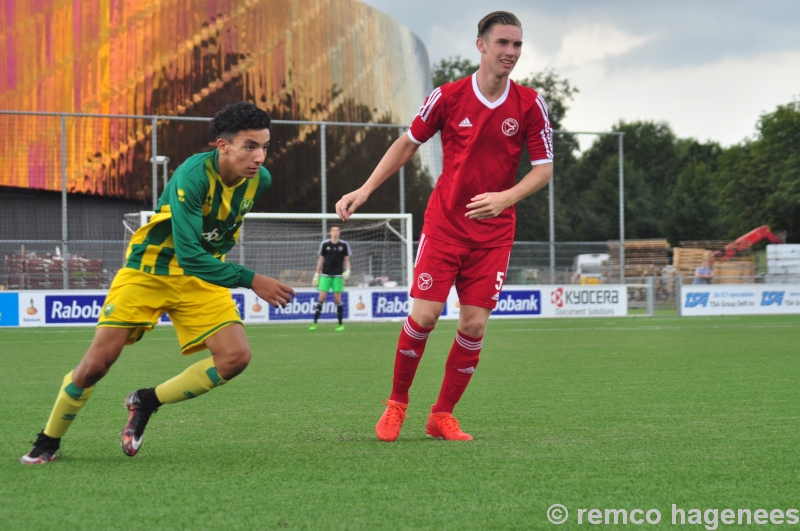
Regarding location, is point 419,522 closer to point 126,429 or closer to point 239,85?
point 126,429

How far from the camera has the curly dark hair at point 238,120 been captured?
169 inches

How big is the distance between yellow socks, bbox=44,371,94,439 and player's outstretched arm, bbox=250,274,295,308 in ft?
3.42

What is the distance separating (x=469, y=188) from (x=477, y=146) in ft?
0.77

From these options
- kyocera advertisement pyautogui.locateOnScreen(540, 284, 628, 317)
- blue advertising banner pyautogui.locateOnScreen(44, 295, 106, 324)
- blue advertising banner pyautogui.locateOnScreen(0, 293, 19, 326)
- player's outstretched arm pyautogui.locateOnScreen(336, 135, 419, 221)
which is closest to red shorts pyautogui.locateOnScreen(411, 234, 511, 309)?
player's outstretched arm pyautogui.locateOnScreen(336, 135, 419, 221)

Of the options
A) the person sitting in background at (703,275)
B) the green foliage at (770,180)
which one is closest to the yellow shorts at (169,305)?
the person sitting in background at (703,275)

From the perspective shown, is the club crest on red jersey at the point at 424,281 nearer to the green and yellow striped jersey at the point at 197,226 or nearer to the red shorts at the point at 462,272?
the red shorts at the point at 462,272

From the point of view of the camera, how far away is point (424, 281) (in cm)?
511

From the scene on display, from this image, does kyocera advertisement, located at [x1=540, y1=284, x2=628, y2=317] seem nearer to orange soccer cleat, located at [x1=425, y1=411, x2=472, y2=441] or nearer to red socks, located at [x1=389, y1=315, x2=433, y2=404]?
red socks, located at [x1=389, y1=315, x2=433, y2=404]

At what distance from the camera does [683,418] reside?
5.60m

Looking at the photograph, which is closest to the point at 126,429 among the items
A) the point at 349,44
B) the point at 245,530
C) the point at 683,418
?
the point at 245,530

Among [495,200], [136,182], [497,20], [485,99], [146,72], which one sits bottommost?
[495,200]

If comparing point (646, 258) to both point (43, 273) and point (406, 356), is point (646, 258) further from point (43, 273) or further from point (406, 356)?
point (406, 356)

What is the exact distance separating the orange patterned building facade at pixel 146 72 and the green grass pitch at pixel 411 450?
20649mm

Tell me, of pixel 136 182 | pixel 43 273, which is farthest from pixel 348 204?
pixel 136 182
